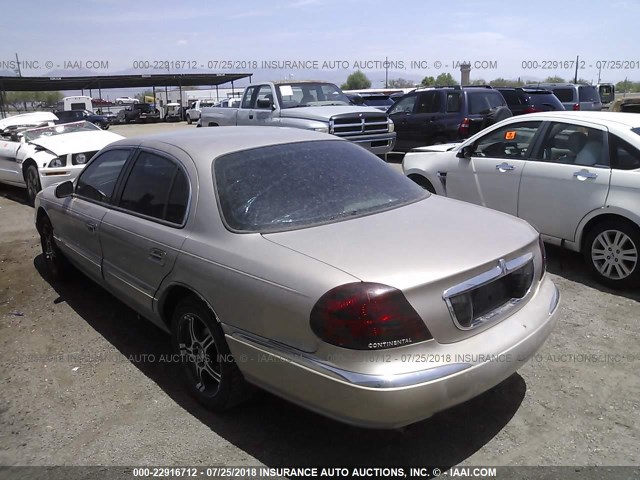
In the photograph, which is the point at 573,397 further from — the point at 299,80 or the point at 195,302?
the point at 299,80

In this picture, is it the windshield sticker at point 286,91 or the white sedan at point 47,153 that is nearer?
the white sedan at point 47,153

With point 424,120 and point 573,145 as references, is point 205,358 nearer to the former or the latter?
point 573,145

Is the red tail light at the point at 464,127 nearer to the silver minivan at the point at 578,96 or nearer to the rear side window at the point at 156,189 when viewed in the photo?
the silver minivan at the point at 578,96

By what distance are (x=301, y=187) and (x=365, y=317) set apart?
1.18 metres

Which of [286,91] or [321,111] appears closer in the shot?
[321,111]

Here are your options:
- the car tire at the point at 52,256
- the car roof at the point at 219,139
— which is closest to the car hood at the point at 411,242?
the car roof at the point at 219,139

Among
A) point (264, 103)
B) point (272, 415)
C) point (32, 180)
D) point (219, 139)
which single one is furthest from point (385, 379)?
point (264, 103)

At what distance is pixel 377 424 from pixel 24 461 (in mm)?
1968

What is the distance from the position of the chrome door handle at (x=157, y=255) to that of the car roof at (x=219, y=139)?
0.62m

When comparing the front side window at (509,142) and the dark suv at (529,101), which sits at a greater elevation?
the dark suv at (529,101)

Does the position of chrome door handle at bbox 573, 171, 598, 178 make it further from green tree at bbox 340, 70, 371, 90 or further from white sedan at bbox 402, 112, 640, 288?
green tree at bbox 340, 70, 371, 90

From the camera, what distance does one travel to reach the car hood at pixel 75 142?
9039 mm

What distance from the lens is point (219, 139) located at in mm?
3725

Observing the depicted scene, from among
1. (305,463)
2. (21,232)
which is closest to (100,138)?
(21,232)
